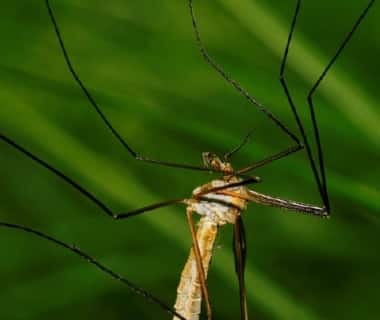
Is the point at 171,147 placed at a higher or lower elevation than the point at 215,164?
higher

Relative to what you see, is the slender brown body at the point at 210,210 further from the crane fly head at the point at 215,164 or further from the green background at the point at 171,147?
the green background at the point at 171,147

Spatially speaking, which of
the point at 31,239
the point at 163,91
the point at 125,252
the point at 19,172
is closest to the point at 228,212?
the point at 163,91

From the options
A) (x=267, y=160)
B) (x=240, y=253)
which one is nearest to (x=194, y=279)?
(x=240, y=253)

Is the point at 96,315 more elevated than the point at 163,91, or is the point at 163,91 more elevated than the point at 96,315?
the point at 163,91

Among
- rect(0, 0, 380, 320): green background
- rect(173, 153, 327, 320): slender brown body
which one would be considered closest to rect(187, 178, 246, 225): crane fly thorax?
rect(173, 153, 327, 320): slender brown body

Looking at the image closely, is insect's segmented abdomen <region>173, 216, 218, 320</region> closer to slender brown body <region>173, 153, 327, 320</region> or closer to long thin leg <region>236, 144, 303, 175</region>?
slender brown body <region>173, 153, 327, 320</region>

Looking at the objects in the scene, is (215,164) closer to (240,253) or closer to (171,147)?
(240,253)

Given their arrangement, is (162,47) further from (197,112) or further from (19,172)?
(19,172)
